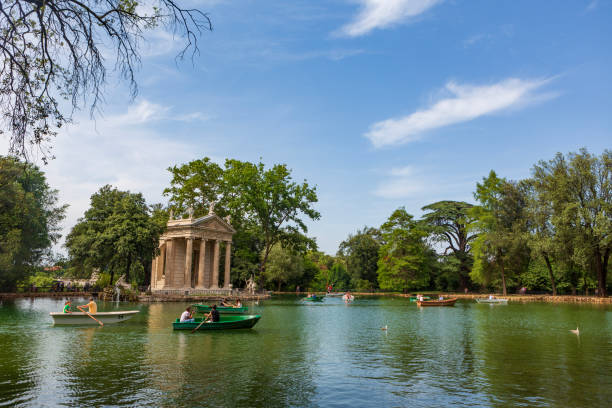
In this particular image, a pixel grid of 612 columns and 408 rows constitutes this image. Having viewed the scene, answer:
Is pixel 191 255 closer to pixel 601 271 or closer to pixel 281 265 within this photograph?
pixel 281 265

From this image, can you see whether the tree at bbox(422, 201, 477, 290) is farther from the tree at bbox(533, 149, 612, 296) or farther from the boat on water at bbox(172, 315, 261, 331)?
the boat on water at bbox(172, 315, 261, 331)

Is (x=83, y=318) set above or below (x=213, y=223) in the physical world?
below

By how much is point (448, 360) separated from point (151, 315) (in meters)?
21.5

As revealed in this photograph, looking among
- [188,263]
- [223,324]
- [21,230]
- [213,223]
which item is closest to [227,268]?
[213,223]

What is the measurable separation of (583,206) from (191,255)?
4505cm

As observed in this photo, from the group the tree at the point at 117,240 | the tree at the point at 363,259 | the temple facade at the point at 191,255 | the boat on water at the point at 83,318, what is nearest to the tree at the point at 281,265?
the tree at the point at 363,259

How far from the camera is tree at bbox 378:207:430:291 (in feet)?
234

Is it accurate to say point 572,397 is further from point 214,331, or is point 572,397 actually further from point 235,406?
point 214,331

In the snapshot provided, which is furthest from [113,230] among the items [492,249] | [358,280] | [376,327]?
[358,280]

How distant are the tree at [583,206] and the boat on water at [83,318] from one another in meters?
43.9

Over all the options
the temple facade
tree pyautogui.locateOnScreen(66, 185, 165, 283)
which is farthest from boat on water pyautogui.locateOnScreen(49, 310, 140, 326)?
the temple facade

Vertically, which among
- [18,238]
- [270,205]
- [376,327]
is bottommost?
[376,327]

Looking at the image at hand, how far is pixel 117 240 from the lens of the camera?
44.1 meters

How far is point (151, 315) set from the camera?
30375mm
